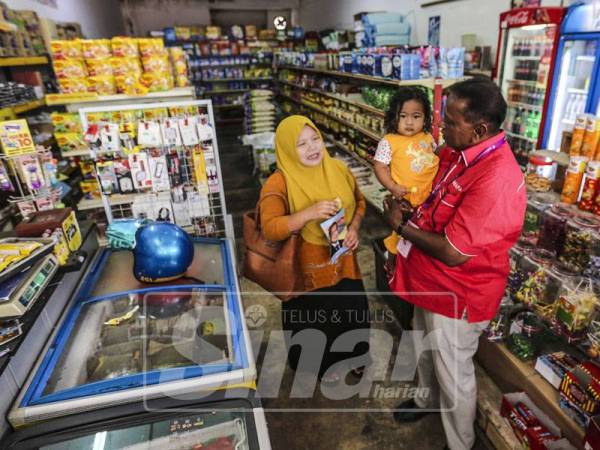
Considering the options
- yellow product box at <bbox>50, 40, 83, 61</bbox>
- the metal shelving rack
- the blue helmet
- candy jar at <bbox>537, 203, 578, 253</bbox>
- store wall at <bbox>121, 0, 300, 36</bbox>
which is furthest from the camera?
store wall at <bbox>121, 0, 300, 36</bbox>

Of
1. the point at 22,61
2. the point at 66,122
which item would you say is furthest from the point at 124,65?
the point at 22,61

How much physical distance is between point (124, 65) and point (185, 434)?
11.7 feet

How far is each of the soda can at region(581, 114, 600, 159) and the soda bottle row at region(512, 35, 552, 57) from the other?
287 cm

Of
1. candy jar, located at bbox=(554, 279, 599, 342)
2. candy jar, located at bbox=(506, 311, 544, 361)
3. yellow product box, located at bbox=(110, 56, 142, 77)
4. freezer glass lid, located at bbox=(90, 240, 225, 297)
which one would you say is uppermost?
yellow product box, located at bbox=(110, 56, 142, 77)

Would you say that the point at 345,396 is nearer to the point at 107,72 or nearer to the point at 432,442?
the point at 432,442

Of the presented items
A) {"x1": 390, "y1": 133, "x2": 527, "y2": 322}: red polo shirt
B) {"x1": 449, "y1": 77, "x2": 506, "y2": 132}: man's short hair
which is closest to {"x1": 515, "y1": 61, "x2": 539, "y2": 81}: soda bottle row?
{"x1": 390, "y1": 133, "x2": 527, "y2": 322}: red polo shirt

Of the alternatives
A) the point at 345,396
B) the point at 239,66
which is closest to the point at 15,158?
the point at 345,396

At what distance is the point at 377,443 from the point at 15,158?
2695 mm

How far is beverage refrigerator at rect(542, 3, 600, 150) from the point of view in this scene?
3750 mm

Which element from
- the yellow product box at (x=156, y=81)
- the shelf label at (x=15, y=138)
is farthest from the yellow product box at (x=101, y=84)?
the shelf label at (x=15, y=138)

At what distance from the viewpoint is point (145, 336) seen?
1818 millimetres

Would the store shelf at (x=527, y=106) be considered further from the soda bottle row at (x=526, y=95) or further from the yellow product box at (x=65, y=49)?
the yellow product box at (x=65, y=49)

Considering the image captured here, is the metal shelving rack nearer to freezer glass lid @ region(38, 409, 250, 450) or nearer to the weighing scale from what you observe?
the weighing scale

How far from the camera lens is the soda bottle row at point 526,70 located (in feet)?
15.5
